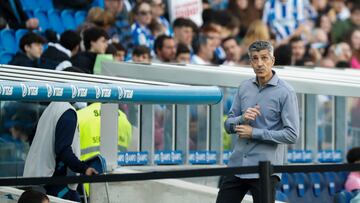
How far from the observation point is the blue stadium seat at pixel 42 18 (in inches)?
732

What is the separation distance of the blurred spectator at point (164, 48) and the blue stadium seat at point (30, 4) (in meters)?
1.83

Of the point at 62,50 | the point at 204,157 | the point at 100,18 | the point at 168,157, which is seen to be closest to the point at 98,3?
the point at 100,18

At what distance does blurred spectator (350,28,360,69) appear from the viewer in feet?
74.1

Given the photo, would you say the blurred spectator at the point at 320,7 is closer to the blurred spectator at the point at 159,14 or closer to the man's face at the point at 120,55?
the blurred spectator at the point at 159,14

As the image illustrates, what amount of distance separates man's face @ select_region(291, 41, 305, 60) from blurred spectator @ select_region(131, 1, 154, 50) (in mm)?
2957

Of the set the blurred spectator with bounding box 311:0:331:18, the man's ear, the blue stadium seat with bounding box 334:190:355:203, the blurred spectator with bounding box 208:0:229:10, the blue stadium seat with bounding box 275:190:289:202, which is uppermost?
the blurred spectator with bounding box 311:0:331:18

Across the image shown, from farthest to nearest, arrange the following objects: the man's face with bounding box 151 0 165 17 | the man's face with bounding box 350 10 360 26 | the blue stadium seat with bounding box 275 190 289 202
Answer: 1. the man's face with bounding box 350 10 360 26
2. the man's face with bounding box 151 0 165 17
3. the blue stadium seat with bounding box 275 190 289 202

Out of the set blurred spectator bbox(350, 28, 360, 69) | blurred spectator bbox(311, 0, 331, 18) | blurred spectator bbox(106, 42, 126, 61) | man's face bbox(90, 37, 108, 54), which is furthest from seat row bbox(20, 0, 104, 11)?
blurred spectator bbox(311, 0, 331, 18)

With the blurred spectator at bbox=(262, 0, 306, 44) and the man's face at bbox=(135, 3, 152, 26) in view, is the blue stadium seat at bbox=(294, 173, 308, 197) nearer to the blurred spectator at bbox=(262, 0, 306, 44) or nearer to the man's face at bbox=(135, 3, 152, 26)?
the man's face at bbox=(135, 3, 152, 26)

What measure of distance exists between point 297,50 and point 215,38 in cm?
206

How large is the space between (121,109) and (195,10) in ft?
22.5

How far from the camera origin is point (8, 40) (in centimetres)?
1759

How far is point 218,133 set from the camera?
14.9 m

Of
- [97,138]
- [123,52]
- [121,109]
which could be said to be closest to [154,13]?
[123,52]
